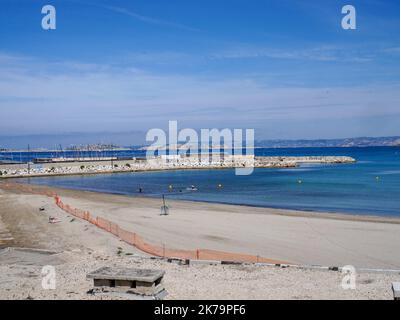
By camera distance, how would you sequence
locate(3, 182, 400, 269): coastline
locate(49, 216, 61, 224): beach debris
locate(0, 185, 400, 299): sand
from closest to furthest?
locate(0, 185, 400, 299): sand → locate(3, 182, 400, 269): coastline → locate(49, 216, 61, 224): beach debris

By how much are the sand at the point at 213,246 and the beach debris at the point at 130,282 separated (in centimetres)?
32

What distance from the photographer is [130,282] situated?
12.6 m

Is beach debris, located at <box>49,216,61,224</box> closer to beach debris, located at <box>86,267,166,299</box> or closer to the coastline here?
the coastline

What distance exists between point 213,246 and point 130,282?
10348 mm

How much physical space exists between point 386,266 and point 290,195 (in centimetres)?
3047

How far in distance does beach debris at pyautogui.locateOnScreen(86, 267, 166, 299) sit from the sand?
315mm

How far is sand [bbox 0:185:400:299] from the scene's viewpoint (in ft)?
44.0

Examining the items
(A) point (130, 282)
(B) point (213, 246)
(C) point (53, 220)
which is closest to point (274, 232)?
(B) point (213, 246)

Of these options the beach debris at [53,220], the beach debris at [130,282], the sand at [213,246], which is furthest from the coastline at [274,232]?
the beach debris at [130,282]

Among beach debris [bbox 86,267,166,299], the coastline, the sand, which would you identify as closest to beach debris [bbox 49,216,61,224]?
the sand

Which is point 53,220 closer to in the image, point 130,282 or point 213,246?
point 213,246

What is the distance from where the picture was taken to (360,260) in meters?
19.5

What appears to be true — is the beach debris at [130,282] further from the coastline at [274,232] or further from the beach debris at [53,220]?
the beach debris at [53,220]
